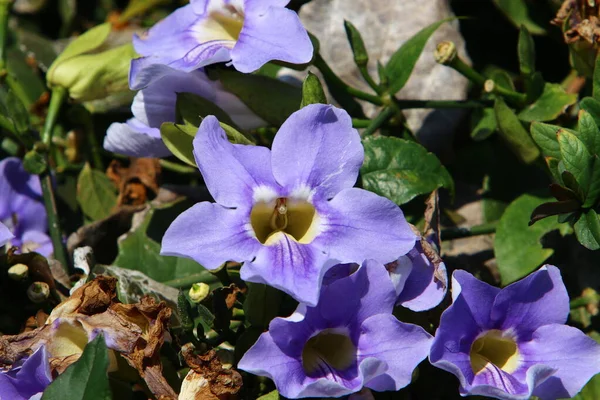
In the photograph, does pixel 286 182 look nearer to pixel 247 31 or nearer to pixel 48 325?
pixel 247 31

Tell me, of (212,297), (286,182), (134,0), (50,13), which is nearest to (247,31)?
(286,182)

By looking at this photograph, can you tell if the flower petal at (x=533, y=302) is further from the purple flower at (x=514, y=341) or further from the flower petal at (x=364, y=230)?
the flower petal at (x=364, y=230)

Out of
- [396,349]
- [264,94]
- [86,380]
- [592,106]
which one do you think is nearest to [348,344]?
[396,349]

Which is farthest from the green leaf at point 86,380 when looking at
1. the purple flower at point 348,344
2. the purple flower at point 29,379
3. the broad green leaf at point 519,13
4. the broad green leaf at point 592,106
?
the broad green leaf at point 519,13

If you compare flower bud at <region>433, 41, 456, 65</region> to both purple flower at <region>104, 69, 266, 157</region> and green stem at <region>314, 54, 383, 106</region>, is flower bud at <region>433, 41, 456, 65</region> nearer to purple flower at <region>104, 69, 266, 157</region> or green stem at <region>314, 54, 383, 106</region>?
green stem at <region>314, 54, 383, 106</region>

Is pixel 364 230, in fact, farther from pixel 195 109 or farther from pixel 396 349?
pixel 195 109
